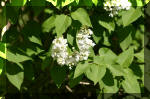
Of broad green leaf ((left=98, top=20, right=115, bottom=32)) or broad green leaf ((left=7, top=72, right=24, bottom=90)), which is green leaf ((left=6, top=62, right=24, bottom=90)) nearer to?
broad green leaf ((left=7, top=72, right=24, bottom=90))

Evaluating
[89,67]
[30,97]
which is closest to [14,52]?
[89,67]

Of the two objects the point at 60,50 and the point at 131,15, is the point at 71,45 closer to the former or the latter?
the point at 60,50

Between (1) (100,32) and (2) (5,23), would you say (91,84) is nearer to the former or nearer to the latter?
(1) (100,32)

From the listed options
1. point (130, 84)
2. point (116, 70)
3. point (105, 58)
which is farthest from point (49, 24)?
point (130, 84)

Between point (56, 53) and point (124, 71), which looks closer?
point (56, 53)

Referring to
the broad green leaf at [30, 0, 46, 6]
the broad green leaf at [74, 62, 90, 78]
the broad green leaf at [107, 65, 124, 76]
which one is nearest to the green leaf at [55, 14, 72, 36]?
the broad green leaf at [30, 0, 46, 6]

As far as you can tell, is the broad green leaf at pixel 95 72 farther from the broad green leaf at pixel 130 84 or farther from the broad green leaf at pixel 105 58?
the broad green leaf at pixel 130 84

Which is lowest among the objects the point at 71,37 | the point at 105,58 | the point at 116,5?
the point at 105,58
